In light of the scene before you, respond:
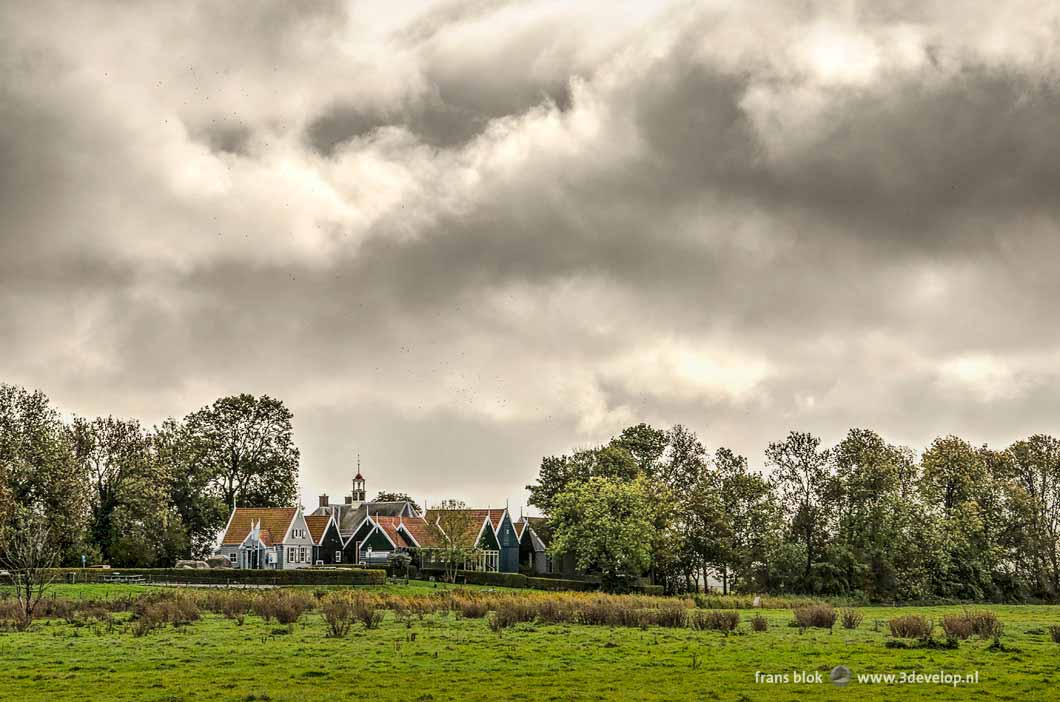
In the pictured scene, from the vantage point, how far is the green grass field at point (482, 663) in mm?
20812

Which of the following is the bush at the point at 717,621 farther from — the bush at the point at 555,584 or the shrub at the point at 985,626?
the bush at the point at 555,584

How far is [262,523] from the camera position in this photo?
294 feet

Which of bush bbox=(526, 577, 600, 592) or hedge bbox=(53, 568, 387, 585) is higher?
hedge bbox=(53, 568, 387, 585)

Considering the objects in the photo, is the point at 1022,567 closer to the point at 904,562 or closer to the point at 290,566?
the point at 904,562

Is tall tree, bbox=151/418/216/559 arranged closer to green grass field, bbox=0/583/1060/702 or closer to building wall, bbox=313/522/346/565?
building wall, bbox=313/522/346/565

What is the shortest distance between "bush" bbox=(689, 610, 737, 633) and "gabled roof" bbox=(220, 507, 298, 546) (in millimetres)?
61323

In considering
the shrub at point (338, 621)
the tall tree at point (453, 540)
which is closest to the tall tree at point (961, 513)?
the tall tree at point (453, 540)

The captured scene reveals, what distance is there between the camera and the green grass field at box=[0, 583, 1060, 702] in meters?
20.8

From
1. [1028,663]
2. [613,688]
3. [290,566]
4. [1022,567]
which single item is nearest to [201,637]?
[613,688]

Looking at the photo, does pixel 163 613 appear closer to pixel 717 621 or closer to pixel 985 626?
pixel 717 621

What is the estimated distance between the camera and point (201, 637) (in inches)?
1252

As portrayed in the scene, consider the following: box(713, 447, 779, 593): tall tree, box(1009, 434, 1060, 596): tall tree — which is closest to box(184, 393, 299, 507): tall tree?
box(713, 447, 779, 593): tall tree

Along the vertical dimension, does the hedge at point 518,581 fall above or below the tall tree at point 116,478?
below

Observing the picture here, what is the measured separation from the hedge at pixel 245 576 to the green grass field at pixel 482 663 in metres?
29.9
